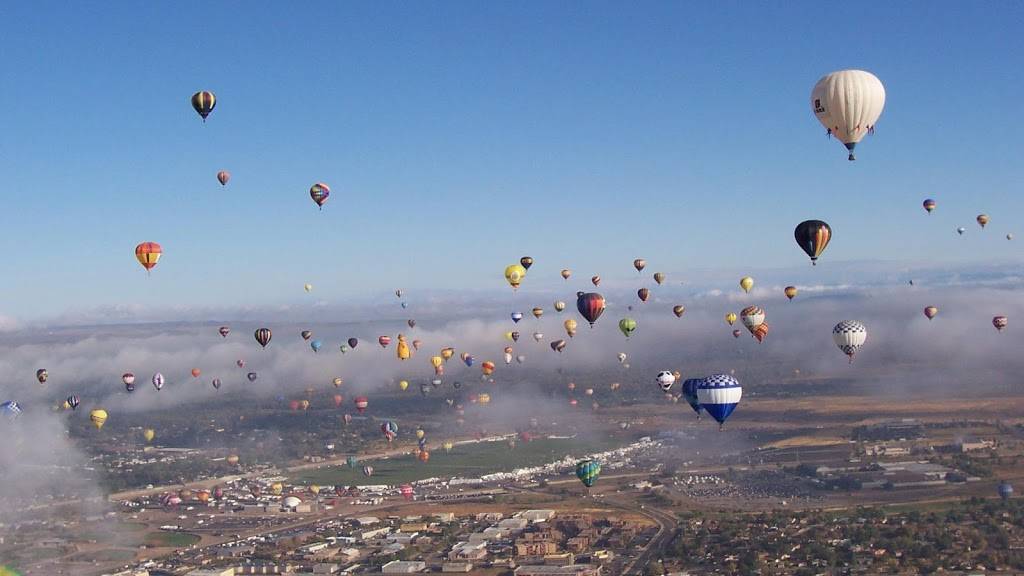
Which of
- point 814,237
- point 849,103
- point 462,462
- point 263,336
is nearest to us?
point 849,103

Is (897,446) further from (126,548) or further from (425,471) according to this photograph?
(126,548)

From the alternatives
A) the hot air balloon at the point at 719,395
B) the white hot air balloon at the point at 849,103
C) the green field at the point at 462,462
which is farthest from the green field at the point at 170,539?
the white hot air balloon at the point at 849,103

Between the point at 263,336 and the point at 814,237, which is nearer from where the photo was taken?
the point at 814,237

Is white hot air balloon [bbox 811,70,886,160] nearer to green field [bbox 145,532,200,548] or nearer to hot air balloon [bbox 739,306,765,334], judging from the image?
hot air balloon [bbox 739,306,765,334]

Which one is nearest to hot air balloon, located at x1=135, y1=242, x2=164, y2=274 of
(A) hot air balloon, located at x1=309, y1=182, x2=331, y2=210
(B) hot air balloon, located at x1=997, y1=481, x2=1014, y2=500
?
(A) hot air balloon, located at x1=309, y1=182, x2=331, y2=210

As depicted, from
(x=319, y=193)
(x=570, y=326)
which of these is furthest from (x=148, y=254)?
(x=570, y=326)

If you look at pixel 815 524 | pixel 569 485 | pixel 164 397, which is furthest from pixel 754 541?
pixel 164 397

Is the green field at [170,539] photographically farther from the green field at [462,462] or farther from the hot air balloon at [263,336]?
the green field at [462,462]

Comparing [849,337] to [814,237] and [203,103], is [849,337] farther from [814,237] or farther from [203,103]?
[203,103]
